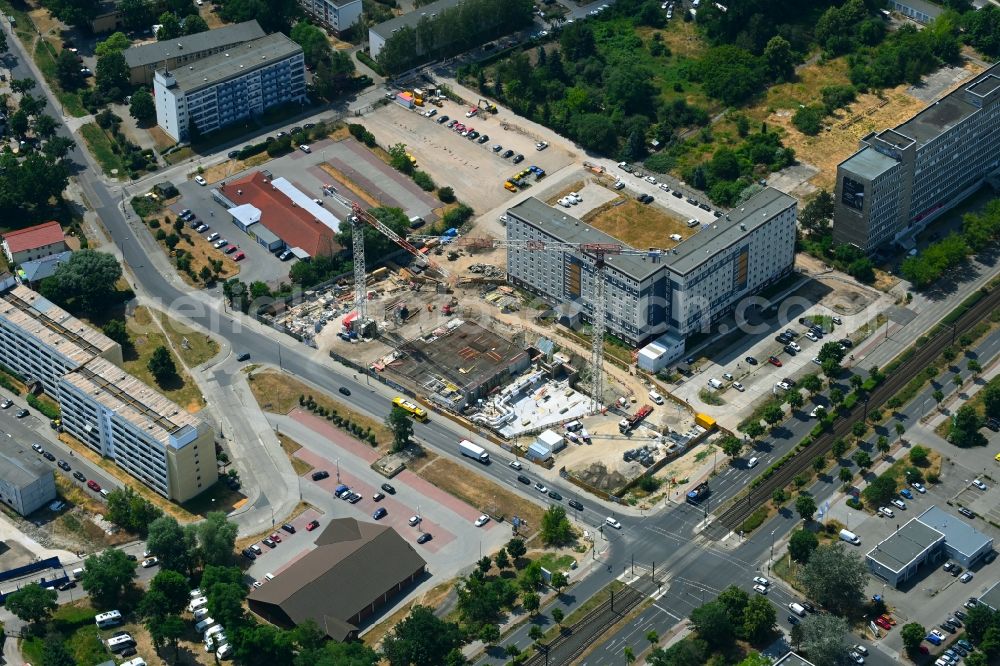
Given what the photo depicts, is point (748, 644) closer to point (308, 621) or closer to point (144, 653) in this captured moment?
point (308, 621)

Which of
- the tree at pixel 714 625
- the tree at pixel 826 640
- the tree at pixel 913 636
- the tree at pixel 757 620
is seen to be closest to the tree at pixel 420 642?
the tree at pixel 714 625

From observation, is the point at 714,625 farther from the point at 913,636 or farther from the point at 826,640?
the point at 913,636

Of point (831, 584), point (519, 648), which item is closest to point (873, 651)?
point (831, 584)

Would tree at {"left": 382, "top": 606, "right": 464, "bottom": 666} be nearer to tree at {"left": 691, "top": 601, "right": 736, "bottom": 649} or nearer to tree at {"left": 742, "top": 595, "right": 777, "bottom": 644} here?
tree at {"left": 691, "top": 601, "right": 736, "bottom": 649}

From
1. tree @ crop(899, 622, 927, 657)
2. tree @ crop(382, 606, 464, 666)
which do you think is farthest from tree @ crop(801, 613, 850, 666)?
tree @ crop(382, 606, 464, 666)

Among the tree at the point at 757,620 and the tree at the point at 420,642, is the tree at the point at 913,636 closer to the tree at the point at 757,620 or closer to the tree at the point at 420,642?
the tree at the point at 757,620
